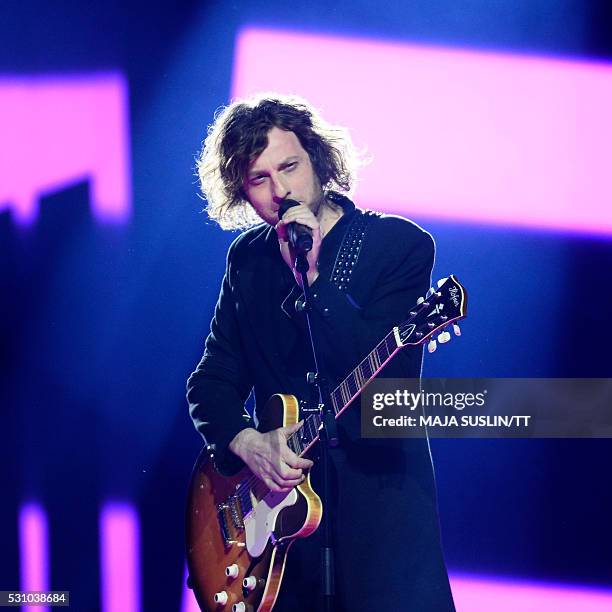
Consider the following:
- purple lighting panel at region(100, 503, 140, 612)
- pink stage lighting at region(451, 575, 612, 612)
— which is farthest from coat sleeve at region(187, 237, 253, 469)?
pink stage lighting at region(451, 575, 612, 612)

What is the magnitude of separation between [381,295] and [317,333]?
10.3 inches

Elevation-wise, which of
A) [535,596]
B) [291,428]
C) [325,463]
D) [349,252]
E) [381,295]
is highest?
[349,252]

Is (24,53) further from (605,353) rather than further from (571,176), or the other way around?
(605,353)

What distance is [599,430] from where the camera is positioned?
2.83m

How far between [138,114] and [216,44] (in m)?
0.39

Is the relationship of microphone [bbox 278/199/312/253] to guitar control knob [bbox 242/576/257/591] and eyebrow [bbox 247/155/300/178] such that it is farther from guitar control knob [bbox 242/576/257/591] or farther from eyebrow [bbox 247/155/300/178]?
guitar control knob [bbox 242/576/257/591]

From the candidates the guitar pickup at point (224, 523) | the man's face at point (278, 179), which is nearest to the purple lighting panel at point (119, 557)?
the guitar pickup at point (224, 523)

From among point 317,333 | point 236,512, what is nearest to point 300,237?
point 317,333

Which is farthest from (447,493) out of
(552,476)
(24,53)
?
(24,53)

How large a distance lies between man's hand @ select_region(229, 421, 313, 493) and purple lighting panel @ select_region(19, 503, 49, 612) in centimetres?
103

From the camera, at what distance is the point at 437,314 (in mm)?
2031

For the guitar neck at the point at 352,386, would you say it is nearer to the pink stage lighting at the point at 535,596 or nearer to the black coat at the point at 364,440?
the black coat at the point at 364,440

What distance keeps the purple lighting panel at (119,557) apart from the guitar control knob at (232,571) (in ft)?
2.26

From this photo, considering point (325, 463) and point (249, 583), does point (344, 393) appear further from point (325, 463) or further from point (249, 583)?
point (249, 583)
